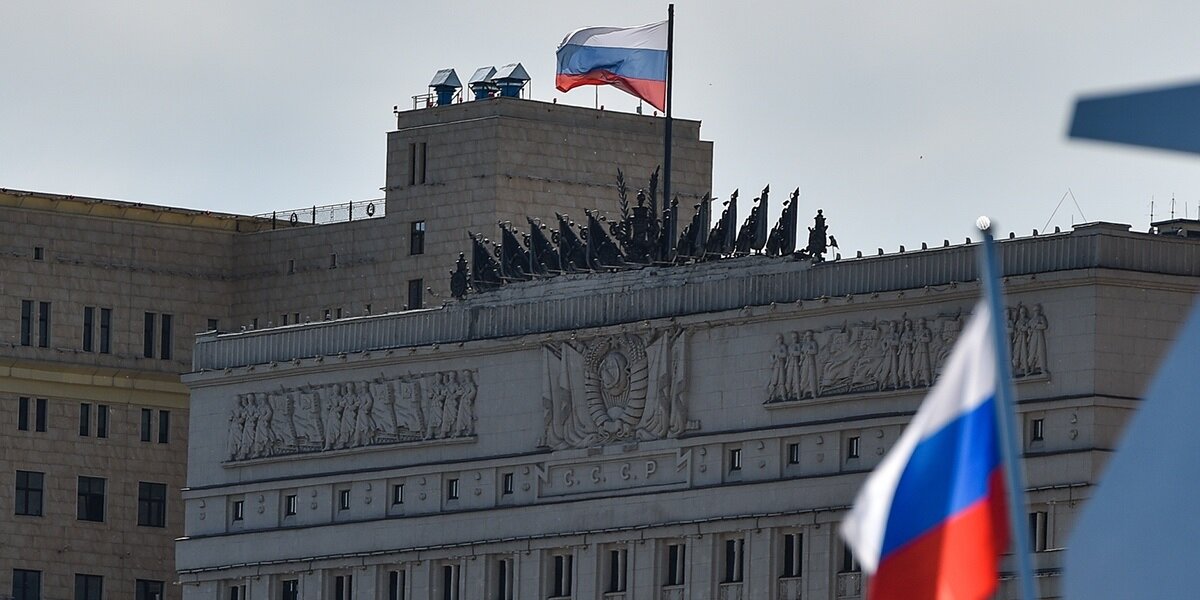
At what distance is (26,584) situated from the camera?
9775 centimetres

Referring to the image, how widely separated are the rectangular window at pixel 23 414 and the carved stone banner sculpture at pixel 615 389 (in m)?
24.0

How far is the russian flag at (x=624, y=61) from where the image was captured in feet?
265

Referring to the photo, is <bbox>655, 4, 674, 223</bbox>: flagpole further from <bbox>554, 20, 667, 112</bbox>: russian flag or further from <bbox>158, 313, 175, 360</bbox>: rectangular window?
<bbox>158, 313, 175, 360</bbox>: rectangular window

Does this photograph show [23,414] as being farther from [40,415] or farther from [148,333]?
[148,333]

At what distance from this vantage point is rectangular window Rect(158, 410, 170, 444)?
10038 cm

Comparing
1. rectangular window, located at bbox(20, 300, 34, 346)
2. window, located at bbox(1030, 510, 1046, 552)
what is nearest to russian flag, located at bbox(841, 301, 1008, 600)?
window, located at bbox(1030, 510, 1046, 552)

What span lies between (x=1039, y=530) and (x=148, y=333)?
39.6m

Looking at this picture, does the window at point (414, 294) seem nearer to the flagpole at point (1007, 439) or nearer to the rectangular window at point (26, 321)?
the rectangular window at point (26, 321)

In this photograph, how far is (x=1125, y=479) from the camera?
80.1 ft

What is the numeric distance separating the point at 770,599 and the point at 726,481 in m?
3.14

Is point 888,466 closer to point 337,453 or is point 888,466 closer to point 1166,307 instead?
point 1166,307

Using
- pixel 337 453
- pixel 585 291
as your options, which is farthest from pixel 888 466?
pixel 337 453

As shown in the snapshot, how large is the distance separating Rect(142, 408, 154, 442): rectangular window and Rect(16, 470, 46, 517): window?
11.4 ft

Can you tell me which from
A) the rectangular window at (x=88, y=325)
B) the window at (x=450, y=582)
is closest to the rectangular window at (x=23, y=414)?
the rectangular window at (x=88, y=325)
